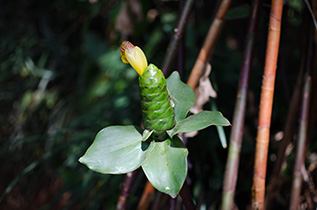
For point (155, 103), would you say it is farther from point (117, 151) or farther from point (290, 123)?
point (290, 123)

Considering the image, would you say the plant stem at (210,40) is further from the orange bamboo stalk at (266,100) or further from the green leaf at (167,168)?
the green leaf at (167,168)

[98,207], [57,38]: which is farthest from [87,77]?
[98,207]

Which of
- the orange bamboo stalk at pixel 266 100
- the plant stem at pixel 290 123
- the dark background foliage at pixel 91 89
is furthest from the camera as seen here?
the dark background foliage at pixel 91 89

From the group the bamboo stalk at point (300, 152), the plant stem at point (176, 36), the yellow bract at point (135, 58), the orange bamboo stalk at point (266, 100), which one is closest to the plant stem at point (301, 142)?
the bamboo stalk at point (300, 152)

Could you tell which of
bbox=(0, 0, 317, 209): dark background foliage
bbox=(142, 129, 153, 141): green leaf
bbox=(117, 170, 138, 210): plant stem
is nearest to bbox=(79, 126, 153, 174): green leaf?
bbox=(142, 129, 153, 141): green leaf

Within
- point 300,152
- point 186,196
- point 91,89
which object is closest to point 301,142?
point 300,152
